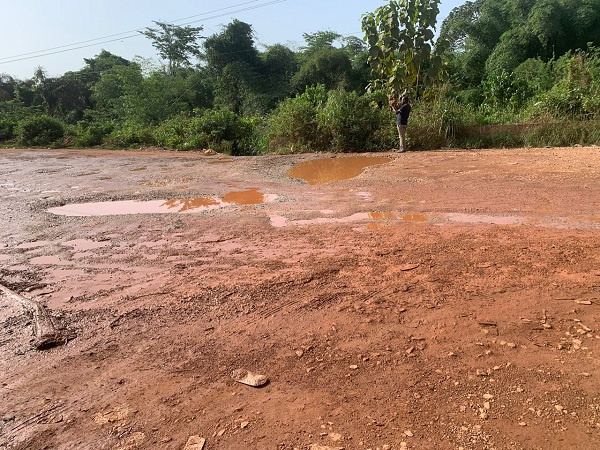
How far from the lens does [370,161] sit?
1226 cm

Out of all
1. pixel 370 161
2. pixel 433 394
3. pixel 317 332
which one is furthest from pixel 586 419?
pixel 370 161

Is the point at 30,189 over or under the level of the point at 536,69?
under

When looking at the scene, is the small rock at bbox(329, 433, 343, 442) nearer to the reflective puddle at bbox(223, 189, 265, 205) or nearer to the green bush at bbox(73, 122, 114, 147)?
the reflective puddle at bbox(223, 189, 265, 205)

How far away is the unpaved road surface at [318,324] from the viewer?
97.9 inches

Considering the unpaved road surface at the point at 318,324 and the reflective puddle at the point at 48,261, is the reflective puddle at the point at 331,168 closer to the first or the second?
the unpaved road surface at the point at 318,324

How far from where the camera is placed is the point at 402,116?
12914mm

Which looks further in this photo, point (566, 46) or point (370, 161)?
point (566, 46)

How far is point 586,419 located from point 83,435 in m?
2.74

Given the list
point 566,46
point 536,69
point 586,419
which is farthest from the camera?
point 566,46

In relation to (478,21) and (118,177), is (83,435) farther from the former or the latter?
(478,21)

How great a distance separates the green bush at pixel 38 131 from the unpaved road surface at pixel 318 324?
20490 millimetres

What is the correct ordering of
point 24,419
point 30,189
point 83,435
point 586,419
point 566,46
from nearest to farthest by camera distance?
point 586,419 → point 83,435 → point 24,419 → point 30,189 → point 566,46

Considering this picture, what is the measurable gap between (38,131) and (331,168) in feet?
69.0

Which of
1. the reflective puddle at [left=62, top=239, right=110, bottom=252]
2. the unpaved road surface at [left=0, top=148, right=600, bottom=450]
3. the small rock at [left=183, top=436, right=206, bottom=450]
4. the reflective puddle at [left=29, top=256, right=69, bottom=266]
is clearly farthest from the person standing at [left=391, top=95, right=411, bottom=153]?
the small rock at [left=183, top=436, right=206, bottom=450]
